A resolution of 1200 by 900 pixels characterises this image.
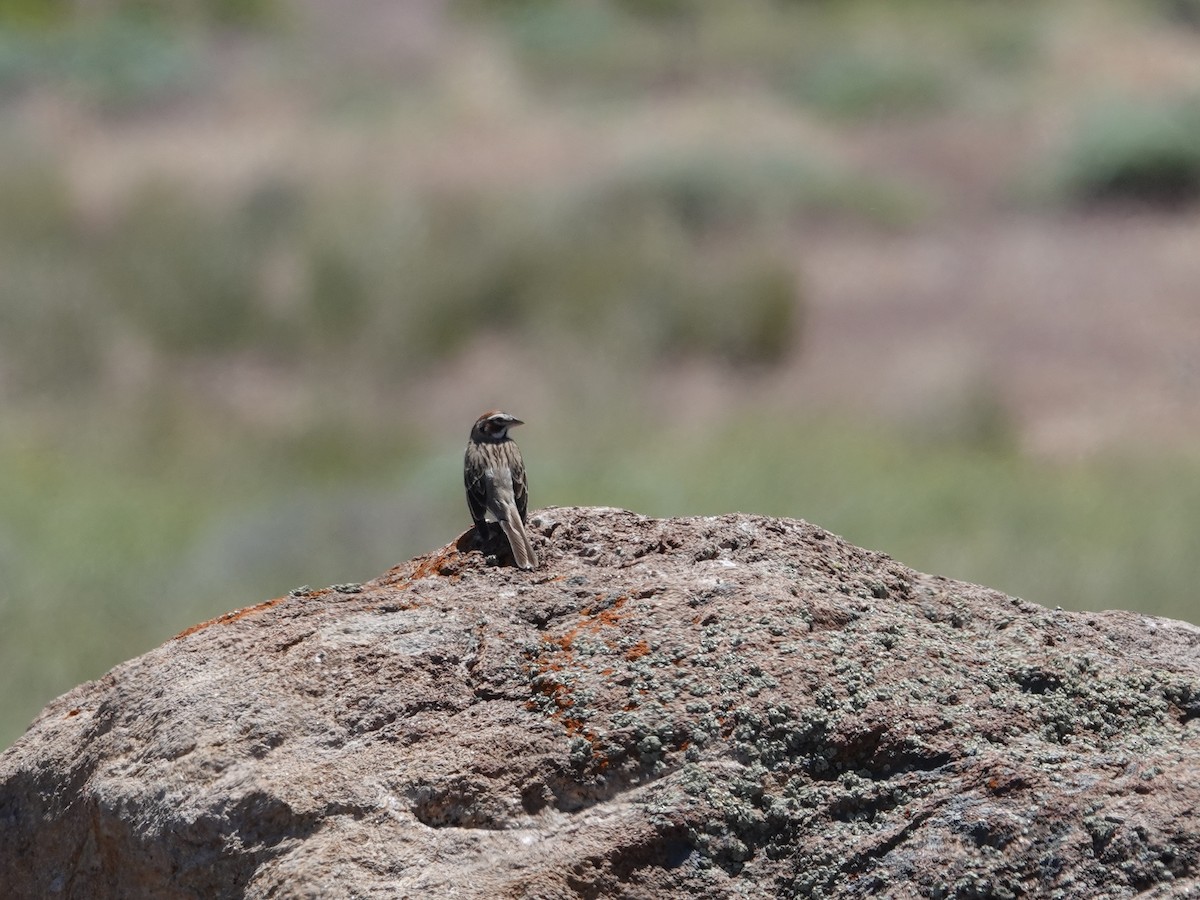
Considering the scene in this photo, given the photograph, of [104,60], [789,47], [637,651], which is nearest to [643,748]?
[637,651]

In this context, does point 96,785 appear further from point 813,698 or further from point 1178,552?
point 1178,552

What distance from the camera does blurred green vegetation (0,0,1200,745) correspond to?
12086 mm

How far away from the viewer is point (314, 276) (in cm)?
2136

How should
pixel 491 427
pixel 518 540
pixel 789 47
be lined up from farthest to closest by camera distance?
pixel 789 47, pixel 491 427, pixel 518 540

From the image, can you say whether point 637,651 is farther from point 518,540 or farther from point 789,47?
point 789,47

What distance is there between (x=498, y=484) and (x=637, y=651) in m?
1.17

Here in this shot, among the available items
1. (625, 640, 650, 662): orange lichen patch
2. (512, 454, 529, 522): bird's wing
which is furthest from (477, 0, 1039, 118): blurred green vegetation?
(625, 640, 650, 662): orange lichen patch

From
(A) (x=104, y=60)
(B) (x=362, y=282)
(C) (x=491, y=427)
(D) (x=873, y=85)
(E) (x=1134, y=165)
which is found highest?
(A) (x=104, y=60)

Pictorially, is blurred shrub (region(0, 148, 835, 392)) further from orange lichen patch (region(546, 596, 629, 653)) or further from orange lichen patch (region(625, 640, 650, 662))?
orange lichen patch (region(625, 640, 650, 662))

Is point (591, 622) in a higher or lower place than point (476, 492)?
lower

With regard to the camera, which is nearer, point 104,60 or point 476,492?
point 476,492

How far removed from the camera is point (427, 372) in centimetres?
1936

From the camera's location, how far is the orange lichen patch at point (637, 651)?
3.50 m

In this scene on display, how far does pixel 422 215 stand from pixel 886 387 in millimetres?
7948
